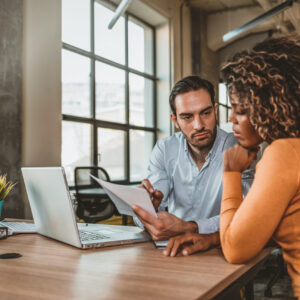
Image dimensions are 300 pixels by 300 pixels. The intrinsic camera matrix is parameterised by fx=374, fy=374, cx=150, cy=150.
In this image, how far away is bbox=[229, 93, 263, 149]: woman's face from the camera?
124 cm

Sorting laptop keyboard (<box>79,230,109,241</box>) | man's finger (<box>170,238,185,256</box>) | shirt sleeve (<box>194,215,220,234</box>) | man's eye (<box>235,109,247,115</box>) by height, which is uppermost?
man's eye (<box>235,109,247,115</box>)

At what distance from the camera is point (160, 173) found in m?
2.06

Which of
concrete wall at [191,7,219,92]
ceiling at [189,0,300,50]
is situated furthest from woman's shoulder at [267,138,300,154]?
concrete wall at [191,7,219,92]

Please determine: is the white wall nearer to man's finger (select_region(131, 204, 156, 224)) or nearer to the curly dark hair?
man's finger (select_region(131, 204, 156, 224))

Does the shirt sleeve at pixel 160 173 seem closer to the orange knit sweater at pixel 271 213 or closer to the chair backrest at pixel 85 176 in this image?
the orange knit sweater at pixel 271 213

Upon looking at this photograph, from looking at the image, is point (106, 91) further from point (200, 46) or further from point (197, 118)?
point (197, 118)

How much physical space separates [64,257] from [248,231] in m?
0.59

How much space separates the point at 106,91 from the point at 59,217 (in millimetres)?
4263

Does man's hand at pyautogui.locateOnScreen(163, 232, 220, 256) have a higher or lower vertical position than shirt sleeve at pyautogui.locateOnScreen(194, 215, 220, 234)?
lower

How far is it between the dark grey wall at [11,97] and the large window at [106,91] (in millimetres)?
1085

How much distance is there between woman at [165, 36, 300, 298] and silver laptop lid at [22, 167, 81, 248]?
37cm

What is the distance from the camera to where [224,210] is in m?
1.17

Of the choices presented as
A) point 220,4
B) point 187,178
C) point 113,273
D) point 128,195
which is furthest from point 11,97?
point 220,4

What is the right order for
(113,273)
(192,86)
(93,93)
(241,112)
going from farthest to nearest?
(93,93) < (192,86) < (241,112) < (113,273)
